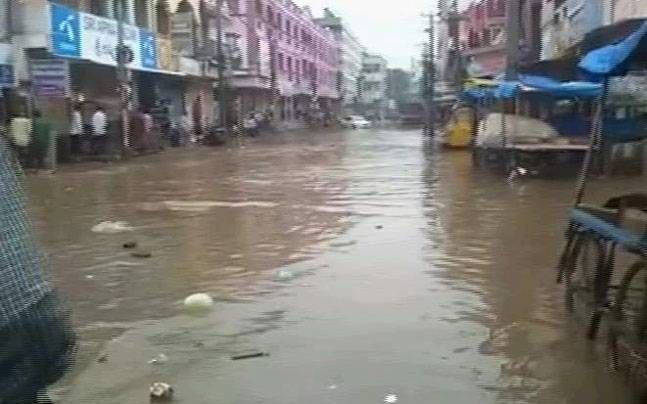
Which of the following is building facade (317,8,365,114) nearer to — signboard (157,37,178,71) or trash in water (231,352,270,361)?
signboard (157,37,178,71)

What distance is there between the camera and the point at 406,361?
5.24m

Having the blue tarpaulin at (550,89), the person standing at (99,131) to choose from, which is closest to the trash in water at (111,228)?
the blue tarpaulin at (550,89)

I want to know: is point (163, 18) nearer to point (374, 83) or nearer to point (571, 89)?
point (571, 89)

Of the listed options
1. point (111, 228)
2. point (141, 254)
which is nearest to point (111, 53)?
point (111, 228)

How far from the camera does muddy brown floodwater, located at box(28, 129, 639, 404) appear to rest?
192 inches

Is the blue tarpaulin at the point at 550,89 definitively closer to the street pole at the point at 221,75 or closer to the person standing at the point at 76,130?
the person standing at the point at 76,130

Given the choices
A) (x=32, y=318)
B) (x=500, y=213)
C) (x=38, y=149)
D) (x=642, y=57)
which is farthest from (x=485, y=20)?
(x=32, y=318)

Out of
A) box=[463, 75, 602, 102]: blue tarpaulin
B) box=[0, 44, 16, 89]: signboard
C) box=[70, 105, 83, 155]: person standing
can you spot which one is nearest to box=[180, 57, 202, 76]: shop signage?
box=[70, 105, 83, 155]: person standing

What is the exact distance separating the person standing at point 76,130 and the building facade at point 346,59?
77.8 m

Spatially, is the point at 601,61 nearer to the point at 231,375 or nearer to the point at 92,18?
the point at 231,375

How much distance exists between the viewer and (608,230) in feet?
17.4

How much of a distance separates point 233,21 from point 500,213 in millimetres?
39777

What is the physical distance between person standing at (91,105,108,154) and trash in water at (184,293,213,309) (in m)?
18.7

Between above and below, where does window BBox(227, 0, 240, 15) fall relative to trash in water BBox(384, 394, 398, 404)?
above
